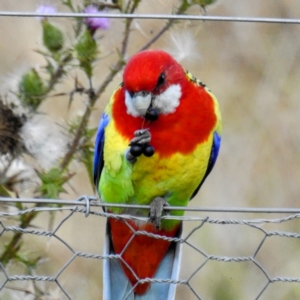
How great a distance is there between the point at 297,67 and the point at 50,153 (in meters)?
1.37

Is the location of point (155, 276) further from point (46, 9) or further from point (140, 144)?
point (46, 9)

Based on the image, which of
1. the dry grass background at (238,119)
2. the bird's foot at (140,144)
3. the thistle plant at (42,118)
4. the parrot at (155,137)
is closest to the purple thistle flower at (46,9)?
the thistle plant at (42,118)

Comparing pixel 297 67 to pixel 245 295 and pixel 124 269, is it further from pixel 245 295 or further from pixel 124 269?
pixel 124 269

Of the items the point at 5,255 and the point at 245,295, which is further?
the point at 245,295

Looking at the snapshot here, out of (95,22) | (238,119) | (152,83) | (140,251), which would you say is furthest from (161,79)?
(238,119)

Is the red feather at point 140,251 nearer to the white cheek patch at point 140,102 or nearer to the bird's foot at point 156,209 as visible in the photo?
the bird's foot at point 156,209

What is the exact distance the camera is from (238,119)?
8.28 feet

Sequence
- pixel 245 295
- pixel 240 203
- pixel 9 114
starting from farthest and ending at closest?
pixel 240 203, pixel 245 295, pixel 9 114

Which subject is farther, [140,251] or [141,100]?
[140,251]

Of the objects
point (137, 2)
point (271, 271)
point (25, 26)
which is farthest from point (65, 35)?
point (271, 271)

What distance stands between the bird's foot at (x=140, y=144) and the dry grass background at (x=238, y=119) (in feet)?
3.78

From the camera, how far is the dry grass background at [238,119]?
7.97 ft

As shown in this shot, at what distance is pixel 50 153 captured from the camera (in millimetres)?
1444

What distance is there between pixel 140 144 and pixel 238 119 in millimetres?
1304
